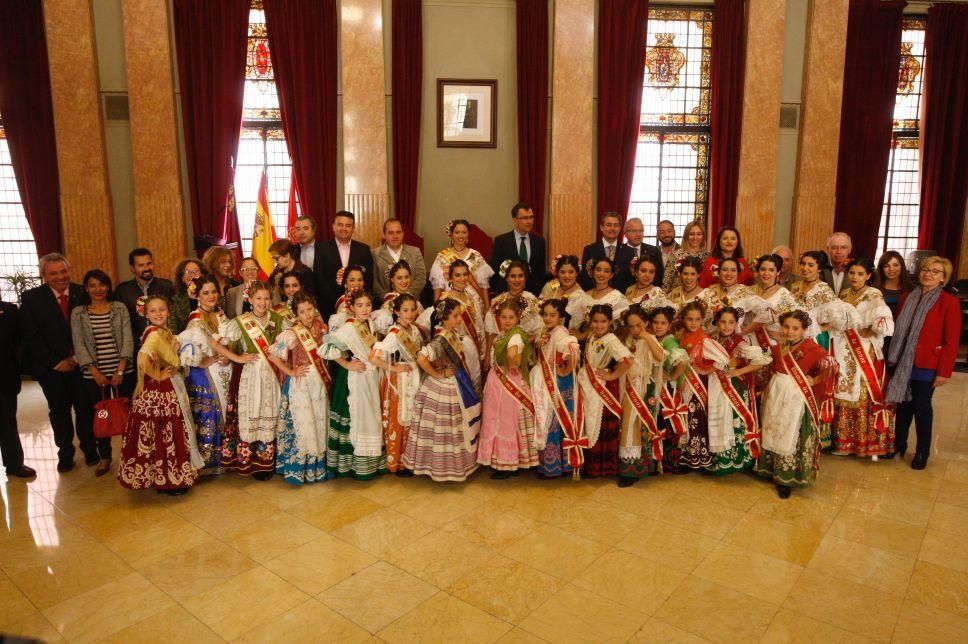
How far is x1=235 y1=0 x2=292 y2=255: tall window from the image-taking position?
23.7 ft

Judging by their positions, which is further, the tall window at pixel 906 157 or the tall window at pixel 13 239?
the tall window at pixel 906 157

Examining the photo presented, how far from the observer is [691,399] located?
13.7ft

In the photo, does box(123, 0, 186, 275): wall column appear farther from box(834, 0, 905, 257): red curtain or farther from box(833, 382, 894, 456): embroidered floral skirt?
box(834, 0, 905, 257): red curtain

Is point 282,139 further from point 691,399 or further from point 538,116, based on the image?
point 691,399

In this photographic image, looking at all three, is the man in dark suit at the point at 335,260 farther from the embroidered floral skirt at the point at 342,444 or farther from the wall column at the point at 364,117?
the wall column at the point at 364,117

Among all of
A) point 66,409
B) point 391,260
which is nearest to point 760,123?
point 391,260

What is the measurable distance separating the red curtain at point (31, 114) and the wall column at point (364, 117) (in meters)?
3.11

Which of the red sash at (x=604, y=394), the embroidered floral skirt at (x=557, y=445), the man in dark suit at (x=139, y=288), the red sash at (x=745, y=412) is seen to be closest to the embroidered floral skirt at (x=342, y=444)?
the embroidered floral skirt at (x=557, y=445)

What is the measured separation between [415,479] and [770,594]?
221cm

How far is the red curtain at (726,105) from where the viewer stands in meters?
7.27

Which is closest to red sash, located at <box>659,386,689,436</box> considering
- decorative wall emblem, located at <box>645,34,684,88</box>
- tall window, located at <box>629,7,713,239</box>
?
tall window, located at <box>629,7,713,239</box>

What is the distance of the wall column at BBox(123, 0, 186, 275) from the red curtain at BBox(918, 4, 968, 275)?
29.3 feet

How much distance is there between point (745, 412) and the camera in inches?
162

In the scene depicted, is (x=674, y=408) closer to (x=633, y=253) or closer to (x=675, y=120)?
(x=633, y=253)
